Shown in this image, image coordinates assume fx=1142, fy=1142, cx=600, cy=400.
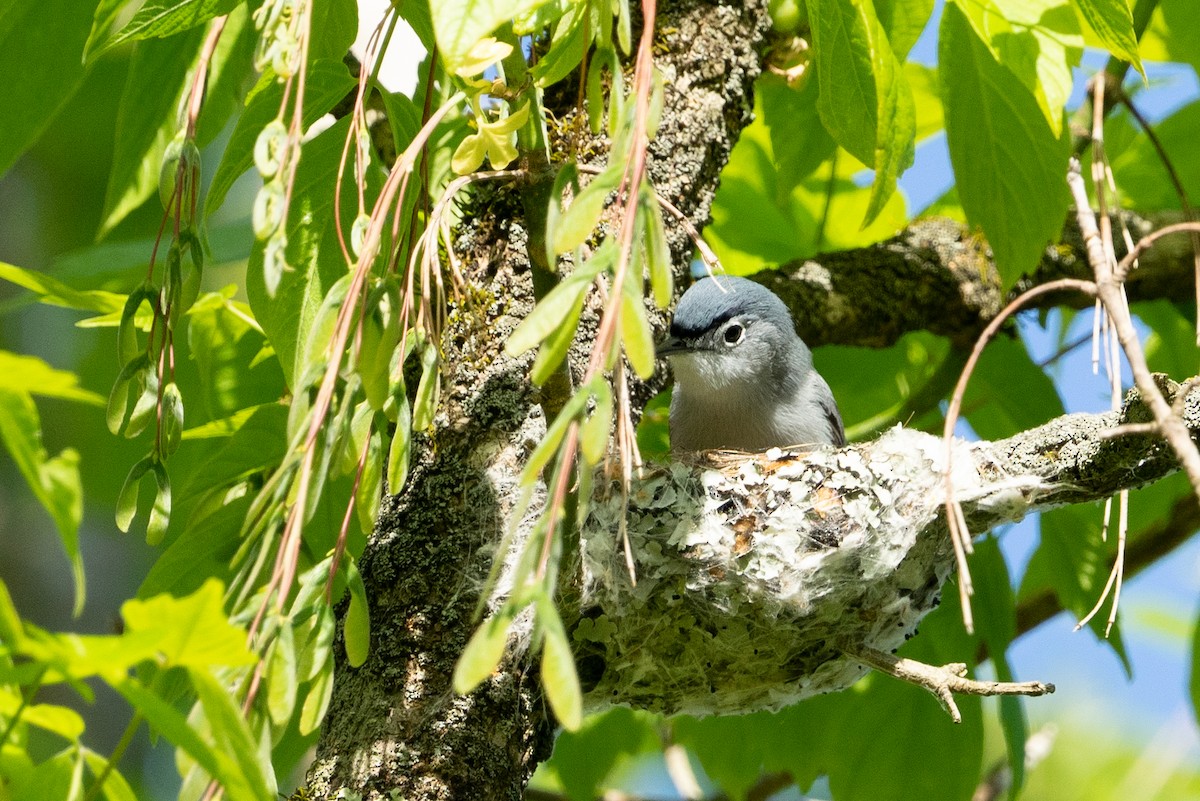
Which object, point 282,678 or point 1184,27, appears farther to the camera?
point 1184,27

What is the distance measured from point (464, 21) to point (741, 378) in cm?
284

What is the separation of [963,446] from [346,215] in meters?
1.66

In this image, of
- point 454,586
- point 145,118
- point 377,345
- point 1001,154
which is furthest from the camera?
point 1001,154

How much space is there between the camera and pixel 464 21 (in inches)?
50.4

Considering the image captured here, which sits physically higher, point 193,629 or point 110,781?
point 193,629

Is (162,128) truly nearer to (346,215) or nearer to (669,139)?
(346,215)

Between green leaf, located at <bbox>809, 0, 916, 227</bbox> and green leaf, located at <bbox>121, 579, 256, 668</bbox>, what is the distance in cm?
163

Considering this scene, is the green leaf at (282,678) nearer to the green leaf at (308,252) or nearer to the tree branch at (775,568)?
the green leaf at (308,252)

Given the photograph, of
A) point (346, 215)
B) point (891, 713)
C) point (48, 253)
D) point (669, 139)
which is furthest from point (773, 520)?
point (48, 253)

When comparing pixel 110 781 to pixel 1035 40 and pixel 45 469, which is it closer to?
pixel 45 469

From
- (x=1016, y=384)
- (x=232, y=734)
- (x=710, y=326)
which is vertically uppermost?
(x=232, y=734)

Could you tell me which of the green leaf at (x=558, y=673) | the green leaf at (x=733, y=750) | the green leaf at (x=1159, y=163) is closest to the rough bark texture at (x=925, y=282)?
the green leaf at (x=1159, y=163)

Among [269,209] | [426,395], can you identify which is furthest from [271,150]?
[426,395]

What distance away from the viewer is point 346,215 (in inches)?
82.7
